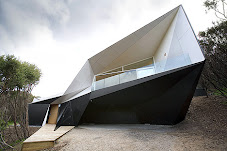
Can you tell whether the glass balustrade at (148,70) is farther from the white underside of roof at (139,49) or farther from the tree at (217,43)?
the tree at (217,43)

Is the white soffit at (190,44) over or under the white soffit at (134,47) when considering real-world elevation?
under

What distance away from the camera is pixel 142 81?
223 inches

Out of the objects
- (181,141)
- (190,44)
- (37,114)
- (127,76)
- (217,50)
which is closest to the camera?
(181,141)

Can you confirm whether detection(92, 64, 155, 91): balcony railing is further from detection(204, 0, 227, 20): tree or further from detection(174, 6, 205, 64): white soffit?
detection(204, 0, 227, 20): tree

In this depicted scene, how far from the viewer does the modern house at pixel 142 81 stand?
491 centimetres

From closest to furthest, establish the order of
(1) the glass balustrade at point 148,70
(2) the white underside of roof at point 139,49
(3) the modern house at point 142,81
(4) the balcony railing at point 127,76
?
1. (1) the glass balustrade at point 148,70
2. (3) the modern house at point 142,81
3. (4) the balcony railing at point 127,76
4. (2) the white underside of roof at point 139,49

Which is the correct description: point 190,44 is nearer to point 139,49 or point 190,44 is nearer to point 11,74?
point 139,49

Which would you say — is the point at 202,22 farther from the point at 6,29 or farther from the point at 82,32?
the point at 6,29

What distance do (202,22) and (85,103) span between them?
9.92 meters

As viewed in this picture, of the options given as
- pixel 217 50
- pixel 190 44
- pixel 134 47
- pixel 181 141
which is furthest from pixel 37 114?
pixel 217 50

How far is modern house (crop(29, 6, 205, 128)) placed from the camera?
4.91 m

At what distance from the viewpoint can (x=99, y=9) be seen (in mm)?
11195

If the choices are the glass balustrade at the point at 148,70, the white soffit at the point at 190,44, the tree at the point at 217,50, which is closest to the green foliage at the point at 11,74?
the glass balustrade at the point at 148,70

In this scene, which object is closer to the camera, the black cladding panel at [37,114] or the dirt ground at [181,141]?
the dirt ground at [181,141]
